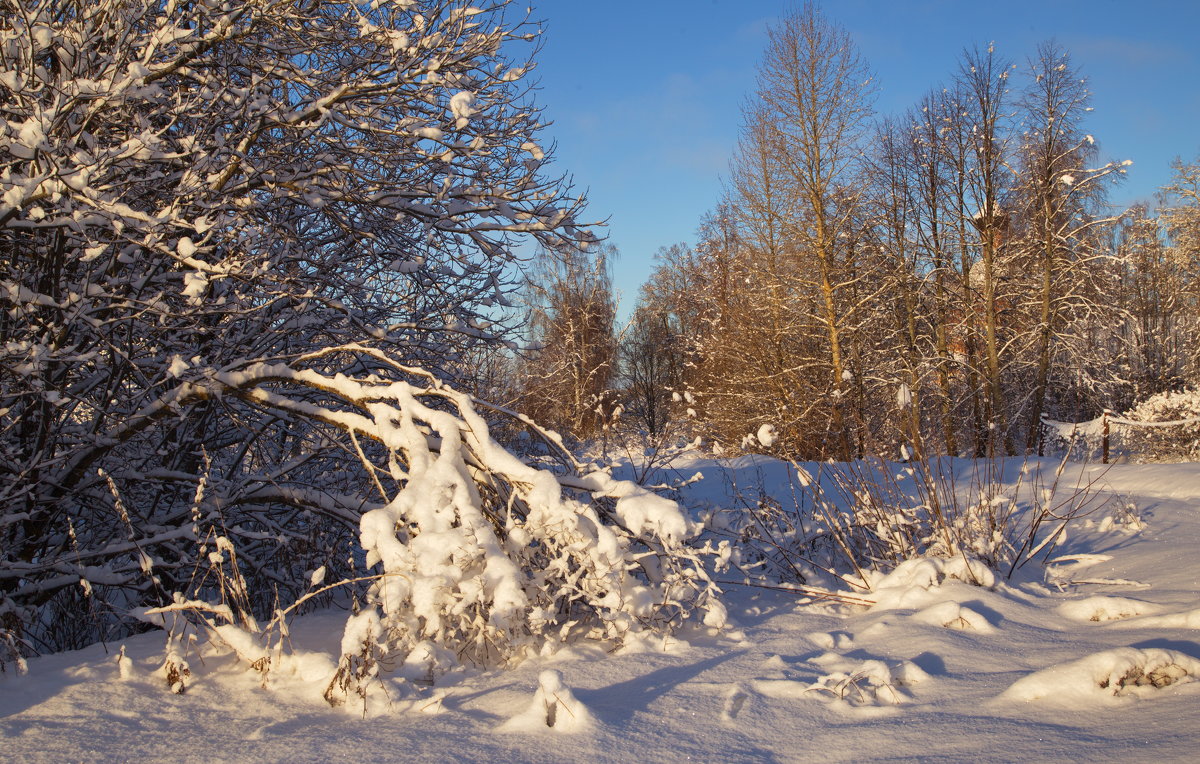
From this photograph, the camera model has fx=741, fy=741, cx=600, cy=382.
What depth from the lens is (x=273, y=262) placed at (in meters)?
3.90

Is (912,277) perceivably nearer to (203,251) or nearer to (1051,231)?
(1051,231)

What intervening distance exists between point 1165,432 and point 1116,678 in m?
16.5

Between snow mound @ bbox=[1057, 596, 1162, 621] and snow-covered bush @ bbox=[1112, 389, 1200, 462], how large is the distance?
43.0 feet

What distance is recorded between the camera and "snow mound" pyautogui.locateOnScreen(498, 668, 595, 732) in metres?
1.98

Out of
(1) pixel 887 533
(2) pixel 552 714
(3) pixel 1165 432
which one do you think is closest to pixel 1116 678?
(2) pixel 552 714

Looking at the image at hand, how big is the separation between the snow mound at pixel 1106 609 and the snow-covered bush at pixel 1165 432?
13.1m

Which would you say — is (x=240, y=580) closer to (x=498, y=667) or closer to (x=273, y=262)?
(x=498, y=667)

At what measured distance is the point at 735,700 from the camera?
7.22ft

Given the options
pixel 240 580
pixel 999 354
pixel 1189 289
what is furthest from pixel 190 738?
pixel 1189 289

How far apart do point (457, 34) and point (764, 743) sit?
3551 mm

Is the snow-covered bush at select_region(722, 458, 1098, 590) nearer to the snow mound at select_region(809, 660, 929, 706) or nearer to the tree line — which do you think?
the snow mound at select_region(809, 660, 929, 706)

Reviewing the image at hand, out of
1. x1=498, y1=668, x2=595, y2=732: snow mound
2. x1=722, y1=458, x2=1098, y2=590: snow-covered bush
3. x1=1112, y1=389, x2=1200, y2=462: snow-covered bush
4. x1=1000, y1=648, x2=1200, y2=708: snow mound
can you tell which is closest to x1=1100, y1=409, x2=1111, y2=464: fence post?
x1=1112, y1=389, x2=1200, y2=462: snow-covered bush

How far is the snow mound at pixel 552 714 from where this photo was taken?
198 cm

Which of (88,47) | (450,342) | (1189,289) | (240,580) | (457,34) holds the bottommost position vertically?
(240,580)
